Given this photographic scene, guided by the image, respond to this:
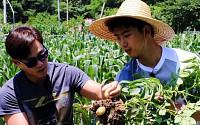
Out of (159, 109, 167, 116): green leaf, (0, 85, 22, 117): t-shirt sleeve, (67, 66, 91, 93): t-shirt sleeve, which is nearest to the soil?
(159, 109, 167, 116): green leaf

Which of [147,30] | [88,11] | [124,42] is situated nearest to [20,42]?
[124,42]

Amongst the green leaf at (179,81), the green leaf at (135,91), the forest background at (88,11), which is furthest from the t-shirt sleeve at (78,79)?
the forest background at (88,11)

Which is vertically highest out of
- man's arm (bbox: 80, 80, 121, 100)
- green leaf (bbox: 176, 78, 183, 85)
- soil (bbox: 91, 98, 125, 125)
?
green leaf (bbox: 176, 78, 183, 85)

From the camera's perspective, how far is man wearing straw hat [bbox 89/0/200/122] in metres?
1.55

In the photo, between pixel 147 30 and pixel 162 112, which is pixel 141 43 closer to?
pixel 147 30

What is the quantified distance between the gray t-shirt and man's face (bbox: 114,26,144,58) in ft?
0.88

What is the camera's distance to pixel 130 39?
1531 mm

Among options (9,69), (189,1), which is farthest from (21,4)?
(9,69)

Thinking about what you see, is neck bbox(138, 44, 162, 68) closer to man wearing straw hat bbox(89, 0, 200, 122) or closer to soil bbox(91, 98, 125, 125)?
man wearing straw hat bbox(89, 0, 200, 122)

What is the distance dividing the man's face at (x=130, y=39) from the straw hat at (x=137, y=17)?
8 centimetres

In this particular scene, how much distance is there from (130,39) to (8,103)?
66 centimetres

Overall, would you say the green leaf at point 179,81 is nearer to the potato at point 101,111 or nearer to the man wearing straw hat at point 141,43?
the man wearing straw hat at point 141,43

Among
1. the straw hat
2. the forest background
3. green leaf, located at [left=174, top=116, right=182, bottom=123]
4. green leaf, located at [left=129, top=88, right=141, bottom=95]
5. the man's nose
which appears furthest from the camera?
the forest background

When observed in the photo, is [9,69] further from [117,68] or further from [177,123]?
[177,123]
